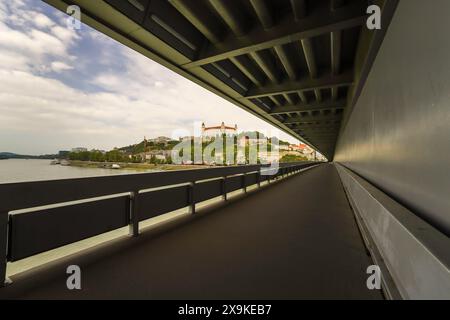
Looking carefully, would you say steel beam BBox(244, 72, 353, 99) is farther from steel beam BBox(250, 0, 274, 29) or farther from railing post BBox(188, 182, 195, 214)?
railing post BBox(188, 182, 195, 214)

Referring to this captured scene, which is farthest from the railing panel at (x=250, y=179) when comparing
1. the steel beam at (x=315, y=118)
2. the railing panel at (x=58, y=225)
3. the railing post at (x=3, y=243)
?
the steel beam at (x=315, y=118)

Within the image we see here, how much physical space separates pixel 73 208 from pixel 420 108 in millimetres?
3785

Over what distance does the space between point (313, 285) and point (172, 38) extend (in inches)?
242

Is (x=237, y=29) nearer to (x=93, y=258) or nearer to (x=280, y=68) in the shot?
(x=280, y=68)

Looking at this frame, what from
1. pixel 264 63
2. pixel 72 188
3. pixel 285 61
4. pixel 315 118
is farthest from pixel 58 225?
pixel 315 118

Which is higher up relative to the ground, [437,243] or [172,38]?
[172,38]

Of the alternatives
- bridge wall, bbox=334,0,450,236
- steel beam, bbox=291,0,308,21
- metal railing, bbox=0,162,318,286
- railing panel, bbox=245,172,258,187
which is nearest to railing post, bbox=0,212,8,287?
metal railing, bbox=0,162,318,286

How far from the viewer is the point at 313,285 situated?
6.89ft

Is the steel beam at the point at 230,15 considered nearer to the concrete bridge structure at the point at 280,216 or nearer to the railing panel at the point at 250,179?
the concrete bridge structure at the point at 280,216

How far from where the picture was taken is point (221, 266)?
246cm

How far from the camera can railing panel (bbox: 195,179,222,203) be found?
511cm

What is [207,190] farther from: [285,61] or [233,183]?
[285,61]

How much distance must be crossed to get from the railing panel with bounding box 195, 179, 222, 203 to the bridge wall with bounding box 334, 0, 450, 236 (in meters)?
3.54
